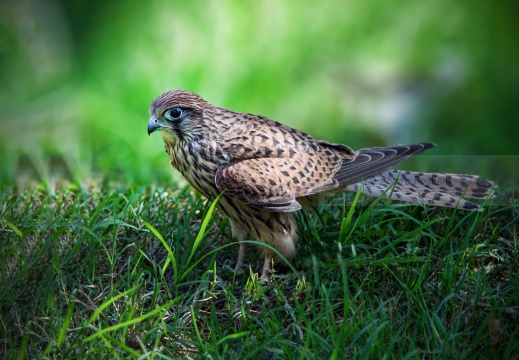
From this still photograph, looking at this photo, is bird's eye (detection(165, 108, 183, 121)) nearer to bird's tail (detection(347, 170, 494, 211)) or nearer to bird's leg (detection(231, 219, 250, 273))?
bird's leg (detection(231, 219, 250, 273))

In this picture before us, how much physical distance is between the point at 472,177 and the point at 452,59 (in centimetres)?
308

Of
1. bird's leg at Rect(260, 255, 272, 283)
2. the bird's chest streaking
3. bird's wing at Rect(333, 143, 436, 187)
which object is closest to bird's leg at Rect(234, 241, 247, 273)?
bird's leg at Rect(260, 255, 272, 283)

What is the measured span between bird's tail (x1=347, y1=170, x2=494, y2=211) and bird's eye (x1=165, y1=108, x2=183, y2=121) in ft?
3.52

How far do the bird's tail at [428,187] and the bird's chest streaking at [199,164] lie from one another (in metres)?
0.84

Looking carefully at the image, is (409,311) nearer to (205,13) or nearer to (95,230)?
(95,230)

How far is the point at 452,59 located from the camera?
23.3 feet

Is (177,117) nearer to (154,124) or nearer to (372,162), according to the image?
(154,124)

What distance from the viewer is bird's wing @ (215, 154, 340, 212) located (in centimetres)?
378

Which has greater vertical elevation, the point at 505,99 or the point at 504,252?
the point at 505,99

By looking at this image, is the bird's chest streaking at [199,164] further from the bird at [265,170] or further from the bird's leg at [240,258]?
the bird's leg at [240,258]

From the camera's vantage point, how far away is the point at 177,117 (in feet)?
13.2

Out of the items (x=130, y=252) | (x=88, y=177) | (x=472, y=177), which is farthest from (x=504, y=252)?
(x=88, y=177)

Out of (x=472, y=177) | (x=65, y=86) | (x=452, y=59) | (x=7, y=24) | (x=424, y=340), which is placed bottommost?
(x=424, y=340)

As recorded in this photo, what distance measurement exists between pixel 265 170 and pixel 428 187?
1055 mm
